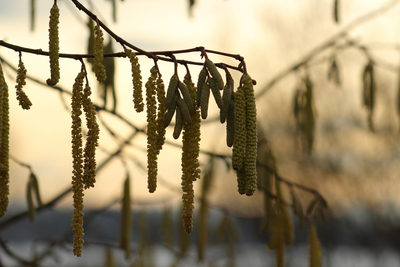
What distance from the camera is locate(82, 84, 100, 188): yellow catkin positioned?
0.83 meters

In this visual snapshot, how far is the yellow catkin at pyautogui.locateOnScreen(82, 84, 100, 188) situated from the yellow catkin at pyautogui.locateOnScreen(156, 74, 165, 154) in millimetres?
95

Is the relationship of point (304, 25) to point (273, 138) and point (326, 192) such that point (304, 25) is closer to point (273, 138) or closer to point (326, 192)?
point (273, 138)

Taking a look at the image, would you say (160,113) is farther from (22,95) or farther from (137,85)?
(22,95)

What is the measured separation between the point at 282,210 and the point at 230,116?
815mm

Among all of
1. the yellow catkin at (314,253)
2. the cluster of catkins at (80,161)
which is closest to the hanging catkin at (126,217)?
the yellow catkin at (314,253)

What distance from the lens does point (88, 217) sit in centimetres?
233

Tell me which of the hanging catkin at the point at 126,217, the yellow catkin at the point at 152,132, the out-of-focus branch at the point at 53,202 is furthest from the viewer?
the out-of-focus branch at the point at 53,202

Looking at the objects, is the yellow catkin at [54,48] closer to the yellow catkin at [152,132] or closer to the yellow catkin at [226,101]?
the yellow catkin at [152,132]

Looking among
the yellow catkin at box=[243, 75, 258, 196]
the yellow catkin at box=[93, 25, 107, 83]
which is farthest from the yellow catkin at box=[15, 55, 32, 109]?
the yellow catkin at box=[243, 75, 258, 196]

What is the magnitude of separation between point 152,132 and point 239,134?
0.13 meters

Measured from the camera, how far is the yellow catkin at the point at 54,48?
84cm

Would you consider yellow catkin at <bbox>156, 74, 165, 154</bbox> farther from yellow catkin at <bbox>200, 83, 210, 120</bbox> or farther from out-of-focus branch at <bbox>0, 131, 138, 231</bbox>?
out-of-focus branch at <bbox>0, 131, 138, 231</bbox>

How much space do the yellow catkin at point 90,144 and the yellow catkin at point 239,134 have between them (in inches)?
8.4

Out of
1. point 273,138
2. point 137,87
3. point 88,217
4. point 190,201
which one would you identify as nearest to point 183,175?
point 190,201
